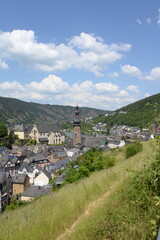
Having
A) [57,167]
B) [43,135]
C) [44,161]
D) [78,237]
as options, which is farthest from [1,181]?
[43,135]

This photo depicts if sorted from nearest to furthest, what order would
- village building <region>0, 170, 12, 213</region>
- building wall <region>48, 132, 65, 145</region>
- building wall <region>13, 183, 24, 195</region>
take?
village building <region>0, 170, 12, 213</region>
building wall <region>13, 183, 24, 195</region>
building wall <region>48, 132, 65, 145</region>

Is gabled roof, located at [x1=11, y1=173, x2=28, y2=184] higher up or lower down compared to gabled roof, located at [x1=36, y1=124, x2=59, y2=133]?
lower down

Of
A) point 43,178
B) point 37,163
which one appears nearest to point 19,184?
point 43,178

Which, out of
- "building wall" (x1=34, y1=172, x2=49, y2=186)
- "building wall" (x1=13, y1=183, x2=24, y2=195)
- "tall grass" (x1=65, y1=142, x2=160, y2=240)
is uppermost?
"tall grass" (x1=65, y1=142, x2=160, y2=240)

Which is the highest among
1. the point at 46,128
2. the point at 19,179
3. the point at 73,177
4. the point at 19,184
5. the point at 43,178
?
the point at 46,128

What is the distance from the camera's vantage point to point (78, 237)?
10.1 feet

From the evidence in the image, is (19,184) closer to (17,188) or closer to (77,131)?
(17,188)

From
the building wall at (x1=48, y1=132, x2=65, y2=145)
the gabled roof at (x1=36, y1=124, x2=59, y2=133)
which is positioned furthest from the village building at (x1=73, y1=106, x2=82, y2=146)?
the gabled roof at (x1=36, y1=124, x2=59, y2=133)

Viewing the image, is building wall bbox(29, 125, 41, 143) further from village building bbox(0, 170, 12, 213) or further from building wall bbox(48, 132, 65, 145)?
village building bbox(0, 170, 12, 213)

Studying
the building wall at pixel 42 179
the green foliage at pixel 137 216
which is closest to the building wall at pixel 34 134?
the building wall at pixel 42 179

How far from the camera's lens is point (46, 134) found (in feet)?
270

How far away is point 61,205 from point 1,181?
2683 cm

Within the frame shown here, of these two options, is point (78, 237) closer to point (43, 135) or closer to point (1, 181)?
point (1, 181)

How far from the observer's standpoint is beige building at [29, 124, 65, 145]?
8031cm
